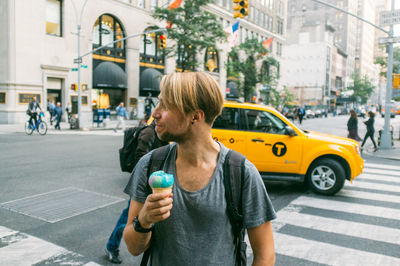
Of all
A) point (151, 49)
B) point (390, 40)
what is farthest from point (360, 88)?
point (390, 40)

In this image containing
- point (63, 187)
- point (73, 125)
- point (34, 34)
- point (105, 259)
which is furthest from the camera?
point (34, 34)

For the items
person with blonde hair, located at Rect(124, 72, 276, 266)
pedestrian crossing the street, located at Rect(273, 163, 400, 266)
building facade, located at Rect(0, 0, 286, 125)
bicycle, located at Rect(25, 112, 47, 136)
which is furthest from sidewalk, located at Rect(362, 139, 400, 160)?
bicycle, located at Rect(25, 112, 47, 136)

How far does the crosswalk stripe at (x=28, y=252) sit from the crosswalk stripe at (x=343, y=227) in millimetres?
3440

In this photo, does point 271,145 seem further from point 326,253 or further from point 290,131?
point 326,253

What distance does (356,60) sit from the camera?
13238 cm

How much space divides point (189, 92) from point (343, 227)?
4806mm

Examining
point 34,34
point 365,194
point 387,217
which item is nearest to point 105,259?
point 387,217

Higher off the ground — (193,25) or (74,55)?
(193,25)

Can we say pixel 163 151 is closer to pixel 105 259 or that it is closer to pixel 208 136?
pixel 208 136

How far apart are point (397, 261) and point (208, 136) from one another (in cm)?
373

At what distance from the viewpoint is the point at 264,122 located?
7758 mm

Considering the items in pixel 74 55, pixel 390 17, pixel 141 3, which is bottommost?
pixel 390 17

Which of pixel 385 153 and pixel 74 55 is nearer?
pixel 385 153

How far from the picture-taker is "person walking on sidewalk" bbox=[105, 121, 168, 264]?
4.09 m
